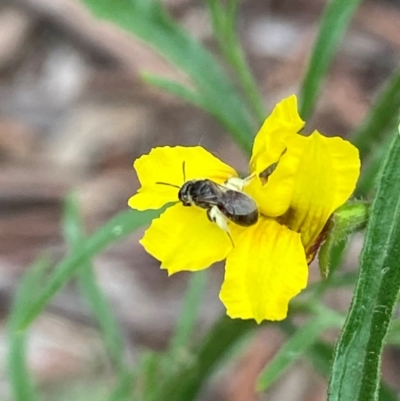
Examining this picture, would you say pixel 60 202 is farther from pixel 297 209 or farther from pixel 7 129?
pixel 297 209

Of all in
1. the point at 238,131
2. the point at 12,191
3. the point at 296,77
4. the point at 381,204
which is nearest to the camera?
the point at 381,204

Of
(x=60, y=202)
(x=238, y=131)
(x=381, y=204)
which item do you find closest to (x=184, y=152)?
(x=381, y=204)

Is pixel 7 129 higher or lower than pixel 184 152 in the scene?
higher

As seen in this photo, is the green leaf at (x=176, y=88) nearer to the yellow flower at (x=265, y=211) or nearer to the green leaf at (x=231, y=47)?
the green leaf at (x=231, y=47)

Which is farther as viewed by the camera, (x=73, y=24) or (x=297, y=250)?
(x=73, y=24)

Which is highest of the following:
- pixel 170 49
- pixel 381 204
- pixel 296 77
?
pixel 296 77

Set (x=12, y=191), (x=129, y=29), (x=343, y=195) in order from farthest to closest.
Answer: (x=12, y=191), (x=129, y=29), (x=343, y=195)

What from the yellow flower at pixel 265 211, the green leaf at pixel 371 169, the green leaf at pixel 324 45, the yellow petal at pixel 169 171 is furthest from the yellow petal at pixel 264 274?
the green leaf at pixel 324 45

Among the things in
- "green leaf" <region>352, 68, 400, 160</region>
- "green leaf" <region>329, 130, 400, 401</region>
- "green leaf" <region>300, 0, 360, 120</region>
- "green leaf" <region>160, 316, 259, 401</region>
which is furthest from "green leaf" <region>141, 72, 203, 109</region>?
"green leaf" <region>329, 130, 400, 401</region>
